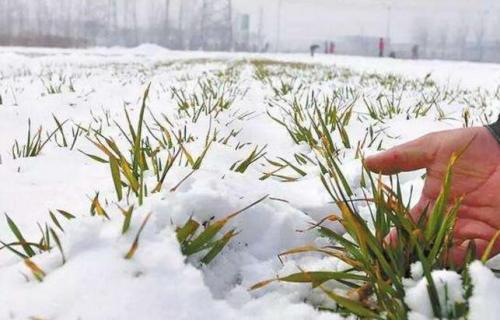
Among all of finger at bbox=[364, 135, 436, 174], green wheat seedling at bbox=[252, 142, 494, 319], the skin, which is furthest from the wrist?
green wheat seedling at bbox=[252, 142, 494, 319]

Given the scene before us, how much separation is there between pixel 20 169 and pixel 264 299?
4.62ft

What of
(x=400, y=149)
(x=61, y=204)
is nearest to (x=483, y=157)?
(x=400, y=149)

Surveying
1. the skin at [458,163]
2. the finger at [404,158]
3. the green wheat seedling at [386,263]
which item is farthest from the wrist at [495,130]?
the green wheat seedling at [386,263]

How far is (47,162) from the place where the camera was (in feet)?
7.43

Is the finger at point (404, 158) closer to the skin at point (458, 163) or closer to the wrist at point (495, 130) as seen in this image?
the skin at point (458, 163)

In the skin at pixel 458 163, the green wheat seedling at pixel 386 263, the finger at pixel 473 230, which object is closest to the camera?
the green wheat seedling at pixel 386 263

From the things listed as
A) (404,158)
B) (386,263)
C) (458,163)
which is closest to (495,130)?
(458,163)

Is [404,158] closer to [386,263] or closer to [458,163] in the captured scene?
[458,163]

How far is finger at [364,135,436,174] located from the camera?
4.84ft

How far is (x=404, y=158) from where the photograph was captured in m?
1.48

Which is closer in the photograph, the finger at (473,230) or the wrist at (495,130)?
the finger at (473,230)

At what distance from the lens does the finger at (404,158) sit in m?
1.48

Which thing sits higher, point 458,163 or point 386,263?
point 458,163

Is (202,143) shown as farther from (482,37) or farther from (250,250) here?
(482,37)
